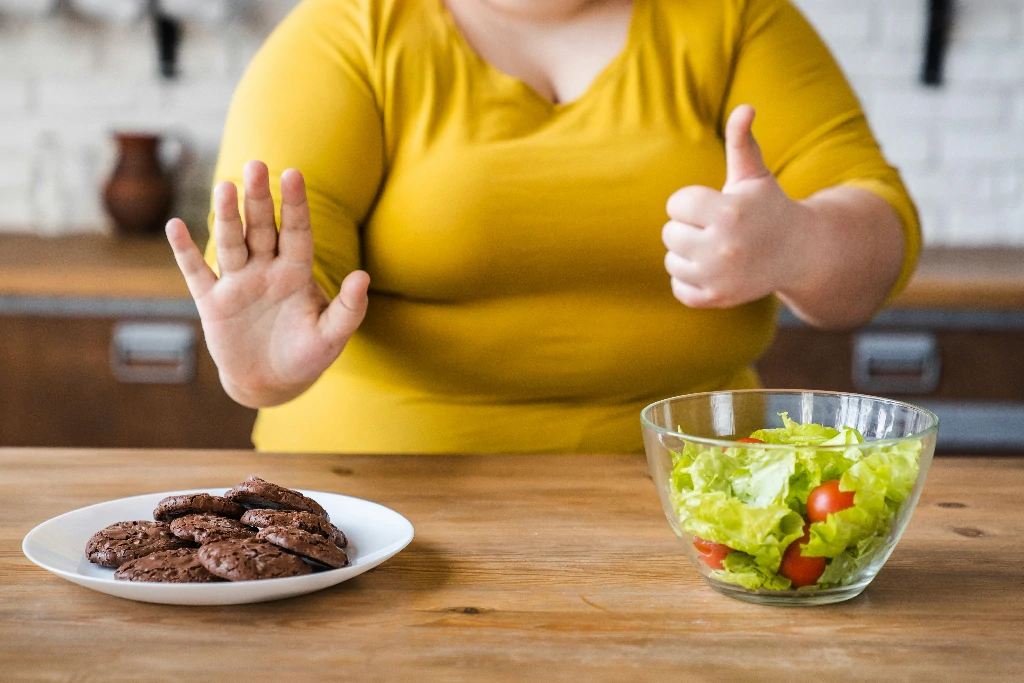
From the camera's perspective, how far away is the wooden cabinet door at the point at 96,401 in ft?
6.86

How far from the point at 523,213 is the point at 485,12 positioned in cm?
27

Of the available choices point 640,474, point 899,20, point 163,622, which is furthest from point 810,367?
point 163,622

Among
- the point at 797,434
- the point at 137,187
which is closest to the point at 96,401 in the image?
the point at 137,187

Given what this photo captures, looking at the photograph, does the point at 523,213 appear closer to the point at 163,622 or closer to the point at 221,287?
the point at 221,287

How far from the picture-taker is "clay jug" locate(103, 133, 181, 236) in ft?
7.96

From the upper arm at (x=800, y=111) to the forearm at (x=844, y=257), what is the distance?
0.18ft

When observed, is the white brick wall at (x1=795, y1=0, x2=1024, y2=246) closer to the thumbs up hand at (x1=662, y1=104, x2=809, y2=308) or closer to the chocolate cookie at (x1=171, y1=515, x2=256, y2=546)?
→ the thumbs up hand at (x1=662, y1=104, x2=809, y2=308)

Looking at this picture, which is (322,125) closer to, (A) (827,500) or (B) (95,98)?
(A) (827,500)

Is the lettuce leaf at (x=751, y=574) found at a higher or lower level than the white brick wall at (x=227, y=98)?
lower

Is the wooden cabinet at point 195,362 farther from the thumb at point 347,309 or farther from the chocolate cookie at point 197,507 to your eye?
the chocolate cookie at point 197,507

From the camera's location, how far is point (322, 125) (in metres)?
1.21

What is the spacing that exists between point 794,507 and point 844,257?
58 centimetres

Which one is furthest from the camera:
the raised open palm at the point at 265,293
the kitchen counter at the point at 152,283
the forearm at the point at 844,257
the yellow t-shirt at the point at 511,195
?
the kitchen counter at the point at 152,283

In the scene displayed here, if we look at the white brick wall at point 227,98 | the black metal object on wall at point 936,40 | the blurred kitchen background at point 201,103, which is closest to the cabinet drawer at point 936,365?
the blurred kitchen background at point 201,103
